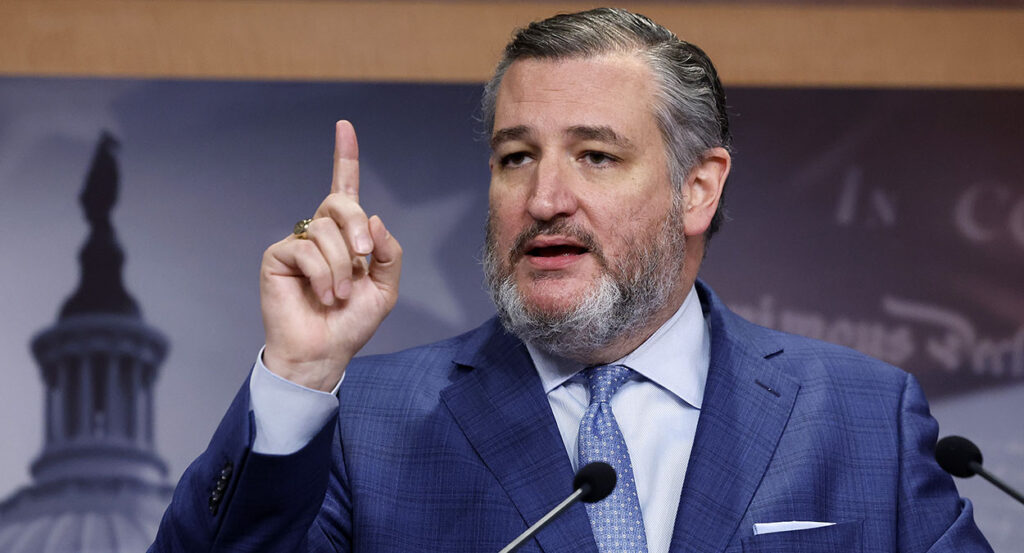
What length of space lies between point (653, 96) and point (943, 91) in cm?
148

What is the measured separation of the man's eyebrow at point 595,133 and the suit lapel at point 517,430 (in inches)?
14.1

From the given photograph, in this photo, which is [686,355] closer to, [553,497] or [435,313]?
[553,497]

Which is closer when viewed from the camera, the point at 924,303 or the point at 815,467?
the point at 815,467

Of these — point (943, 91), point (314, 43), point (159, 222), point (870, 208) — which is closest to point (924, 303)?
point (870, 208)

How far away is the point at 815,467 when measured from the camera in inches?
71.2

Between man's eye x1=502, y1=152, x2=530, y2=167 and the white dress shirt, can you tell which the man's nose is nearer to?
man's eye x1=502, y1=152, x2=530, y2=167

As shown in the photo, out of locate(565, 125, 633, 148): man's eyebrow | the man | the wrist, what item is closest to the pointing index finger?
the man

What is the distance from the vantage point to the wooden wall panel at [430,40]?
3010mm

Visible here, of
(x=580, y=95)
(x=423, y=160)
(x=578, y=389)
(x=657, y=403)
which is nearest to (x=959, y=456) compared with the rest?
(x=657, y=403)

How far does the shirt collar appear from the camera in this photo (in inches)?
75.6

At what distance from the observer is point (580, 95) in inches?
75.0

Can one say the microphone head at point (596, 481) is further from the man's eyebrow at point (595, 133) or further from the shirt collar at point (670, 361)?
the man's eyebrow at point (595, 133)

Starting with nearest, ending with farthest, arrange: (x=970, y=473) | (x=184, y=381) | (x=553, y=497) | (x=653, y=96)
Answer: (x=970, y=473) → (x=553, y=497) → (x=653, y=96) → (x=184, y=381)

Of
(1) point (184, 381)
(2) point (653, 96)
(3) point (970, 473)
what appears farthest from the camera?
(1) point (184, 381)
